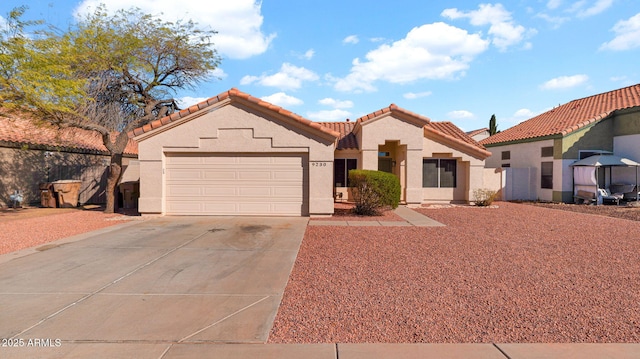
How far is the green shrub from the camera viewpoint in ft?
39.7

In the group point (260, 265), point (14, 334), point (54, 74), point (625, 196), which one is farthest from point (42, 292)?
point (625, 196)

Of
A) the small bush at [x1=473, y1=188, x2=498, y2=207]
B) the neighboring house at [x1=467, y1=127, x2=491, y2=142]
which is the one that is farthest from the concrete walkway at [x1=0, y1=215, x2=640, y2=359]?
the neighboring house at [x1=467, y1=127, x2=491, y2=142]

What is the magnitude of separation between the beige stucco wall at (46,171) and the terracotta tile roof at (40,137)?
329 mm

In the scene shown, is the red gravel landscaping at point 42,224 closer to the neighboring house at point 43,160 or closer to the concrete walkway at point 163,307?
the concrete walkway at point 163,307

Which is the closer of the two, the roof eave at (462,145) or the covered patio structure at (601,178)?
the covered patio structure at (601,178)

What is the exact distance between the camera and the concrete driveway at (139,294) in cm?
349

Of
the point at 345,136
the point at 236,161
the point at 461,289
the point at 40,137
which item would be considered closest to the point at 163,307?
the point at 461,289

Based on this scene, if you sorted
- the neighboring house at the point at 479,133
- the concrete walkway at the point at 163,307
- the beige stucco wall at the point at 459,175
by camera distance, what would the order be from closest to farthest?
the concrete walkway at the point at 163,307
the beige stucco wall at the point at 459,175
the neighboring house at the point at 479,133

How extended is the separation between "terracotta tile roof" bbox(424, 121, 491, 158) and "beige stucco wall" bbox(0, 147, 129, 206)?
17.5 meters

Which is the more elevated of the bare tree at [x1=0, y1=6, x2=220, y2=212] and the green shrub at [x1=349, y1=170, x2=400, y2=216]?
the bare tree at [x1=0, y1=6, x2=220, y2=212]

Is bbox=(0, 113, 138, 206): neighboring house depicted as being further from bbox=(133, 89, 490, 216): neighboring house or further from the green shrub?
the green shrub

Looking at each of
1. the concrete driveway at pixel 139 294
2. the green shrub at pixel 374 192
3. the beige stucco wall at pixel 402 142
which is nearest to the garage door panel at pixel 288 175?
the green shrub at pixel 374 192

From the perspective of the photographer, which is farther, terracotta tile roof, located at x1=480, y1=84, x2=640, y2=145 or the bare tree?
terracotta tile roof, located at x1=480, y1=84, x2=640, y2=145

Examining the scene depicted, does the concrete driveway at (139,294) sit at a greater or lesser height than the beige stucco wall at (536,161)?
lesser
